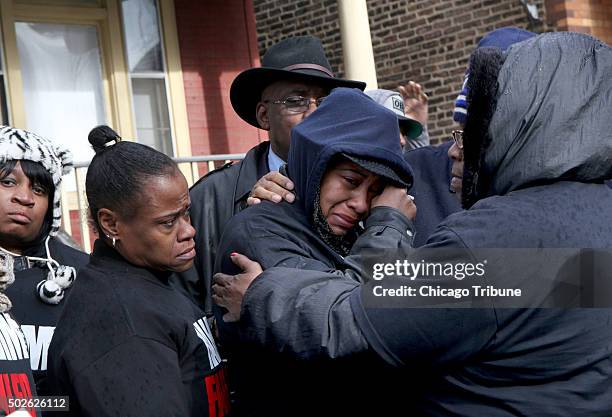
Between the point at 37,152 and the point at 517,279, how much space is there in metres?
2.15

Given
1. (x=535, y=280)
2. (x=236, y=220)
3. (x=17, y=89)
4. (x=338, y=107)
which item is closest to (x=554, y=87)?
(x=535, y=280)

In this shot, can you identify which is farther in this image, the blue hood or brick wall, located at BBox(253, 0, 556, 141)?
brick wall, located at BBox(253, 0, 556, 141)

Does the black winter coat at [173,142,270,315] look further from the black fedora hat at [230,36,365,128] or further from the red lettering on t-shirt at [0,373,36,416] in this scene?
the red lettering on t-shirt at [0,373,36,416]

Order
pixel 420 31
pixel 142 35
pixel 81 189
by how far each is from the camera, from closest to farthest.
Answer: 1. pixel 81 189
2. pixel 142 35
3. pixel 420 31

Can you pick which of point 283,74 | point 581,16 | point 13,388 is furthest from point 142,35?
point 13,388

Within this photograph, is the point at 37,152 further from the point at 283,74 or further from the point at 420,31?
the point at 420,31

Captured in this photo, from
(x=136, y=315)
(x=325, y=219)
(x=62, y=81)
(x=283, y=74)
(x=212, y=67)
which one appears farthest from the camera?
(x=212, y=67)

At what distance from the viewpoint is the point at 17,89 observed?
7430 mm

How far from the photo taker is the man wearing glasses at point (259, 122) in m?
3.34

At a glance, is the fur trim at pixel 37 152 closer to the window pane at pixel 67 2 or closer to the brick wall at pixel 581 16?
the window pane at pixel 67 2

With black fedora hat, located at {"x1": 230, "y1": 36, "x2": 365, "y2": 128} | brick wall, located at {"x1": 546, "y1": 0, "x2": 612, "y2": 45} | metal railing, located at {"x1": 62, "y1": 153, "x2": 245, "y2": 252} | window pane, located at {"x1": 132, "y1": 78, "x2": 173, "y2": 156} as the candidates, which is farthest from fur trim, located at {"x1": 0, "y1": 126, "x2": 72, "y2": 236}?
brick wall, located at {"x1": 546, "y1": 0, "x2": 612, "y2": 45}

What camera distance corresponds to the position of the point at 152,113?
8.22m

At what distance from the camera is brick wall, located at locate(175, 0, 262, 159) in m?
8.28

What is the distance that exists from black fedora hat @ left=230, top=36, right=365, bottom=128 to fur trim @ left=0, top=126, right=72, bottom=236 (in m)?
0.78
